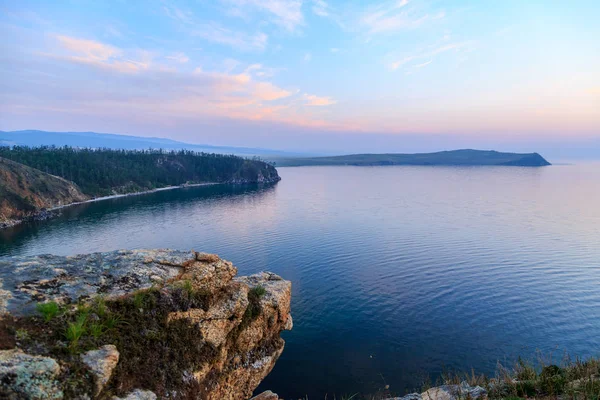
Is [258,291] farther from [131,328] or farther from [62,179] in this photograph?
[62,179]

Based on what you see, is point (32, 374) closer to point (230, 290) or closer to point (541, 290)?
point (230, 290)

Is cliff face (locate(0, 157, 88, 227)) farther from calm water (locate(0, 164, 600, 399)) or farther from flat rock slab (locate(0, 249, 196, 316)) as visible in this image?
flat rock slab (locate(0, 249, 196, 316))

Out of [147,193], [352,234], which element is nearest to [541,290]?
[352,234]

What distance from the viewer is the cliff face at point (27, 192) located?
306ft

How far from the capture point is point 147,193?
516 feet

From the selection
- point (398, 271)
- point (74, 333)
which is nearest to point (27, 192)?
point (398, 271)

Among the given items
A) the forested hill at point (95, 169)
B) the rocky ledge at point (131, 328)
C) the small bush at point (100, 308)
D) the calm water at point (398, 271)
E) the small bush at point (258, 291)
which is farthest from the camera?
the forested hill at point (95, 169)

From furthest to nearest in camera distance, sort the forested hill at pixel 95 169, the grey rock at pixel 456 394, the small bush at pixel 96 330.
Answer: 1. the forested hill at pixel 95 169
2. the grey rock at pixel 456 394
3. the small bush at pixel 96 330

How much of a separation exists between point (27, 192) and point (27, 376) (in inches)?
5175

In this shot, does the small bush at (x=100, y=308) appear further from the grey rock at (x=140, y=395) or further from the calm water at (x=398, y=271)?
the calm water at (x=398, y=271)

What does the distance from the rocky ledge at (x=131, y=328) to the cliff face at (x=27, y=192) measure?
106178 millimetres

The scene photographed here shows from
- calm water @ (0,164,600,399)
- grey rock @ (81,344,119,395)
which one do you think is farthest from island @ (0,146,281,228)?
grey rock @ (81,344,119,395)

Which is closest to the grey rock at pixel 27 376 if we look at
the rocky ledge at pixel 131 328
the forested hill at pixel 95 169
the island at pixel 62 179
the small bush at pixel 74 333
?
the rocky ledge at pixel 131 328

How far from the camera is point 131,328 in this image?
10508mm
